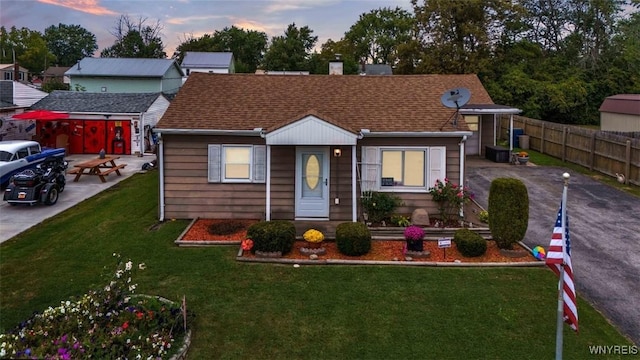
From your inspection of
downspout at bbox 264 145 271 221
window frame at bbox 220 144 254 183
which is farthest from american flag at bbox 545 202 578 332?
window frame at bbox 220 144 254 183

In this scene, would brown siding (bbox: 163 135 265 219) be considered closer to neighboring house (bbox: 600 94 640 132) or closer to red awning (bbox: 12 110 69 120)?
red awning (bbox: 12 110 69 120)

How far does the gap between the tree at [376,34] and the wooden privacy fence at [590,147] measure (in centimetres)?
4266

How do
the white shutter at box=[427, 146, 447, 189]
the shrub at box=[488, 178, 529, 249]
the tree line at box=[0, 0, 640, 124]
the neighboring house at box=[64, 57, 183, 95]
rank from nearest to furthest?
1. the shrub at box=[488, 178, 529, 249]
2. the white shutter at box=[427, 146, 447, 189]
3. the tree line at box=[0, 0, 640, 124]
4. the neighboring house at box=[64, 57, 183, 95]

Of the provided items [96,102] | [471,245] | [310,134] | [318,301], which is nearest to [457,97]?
[310,134]

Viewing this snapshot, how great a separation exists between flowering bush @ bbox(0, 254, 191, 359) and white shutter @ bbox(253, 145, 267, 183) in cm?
575

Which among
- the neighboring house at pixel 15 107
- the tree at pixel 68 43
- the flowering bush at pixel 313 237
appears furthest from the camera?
the tree at pixel 68 43

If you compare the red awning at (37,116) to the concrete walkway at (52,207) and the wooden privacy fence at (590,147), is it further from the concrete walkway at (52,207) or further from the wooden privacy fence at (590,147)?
the wooden privacy fence at (590,147)

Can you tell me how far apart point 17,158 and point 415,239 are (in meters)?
15.2

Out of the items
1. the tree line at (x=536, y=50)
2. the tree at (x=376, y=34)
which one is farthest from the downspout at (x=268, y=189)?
the tree at (x=376, y=34)

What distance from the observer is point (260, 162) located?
12.8 metres

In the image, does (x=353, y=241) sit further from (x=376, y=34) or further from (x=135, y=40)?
(x=135, y=40)

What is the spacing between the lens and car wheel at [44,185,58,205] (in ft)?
47.9

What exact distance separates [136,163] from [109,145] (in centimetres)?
360

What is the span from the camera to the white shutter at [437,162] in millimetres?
12664
